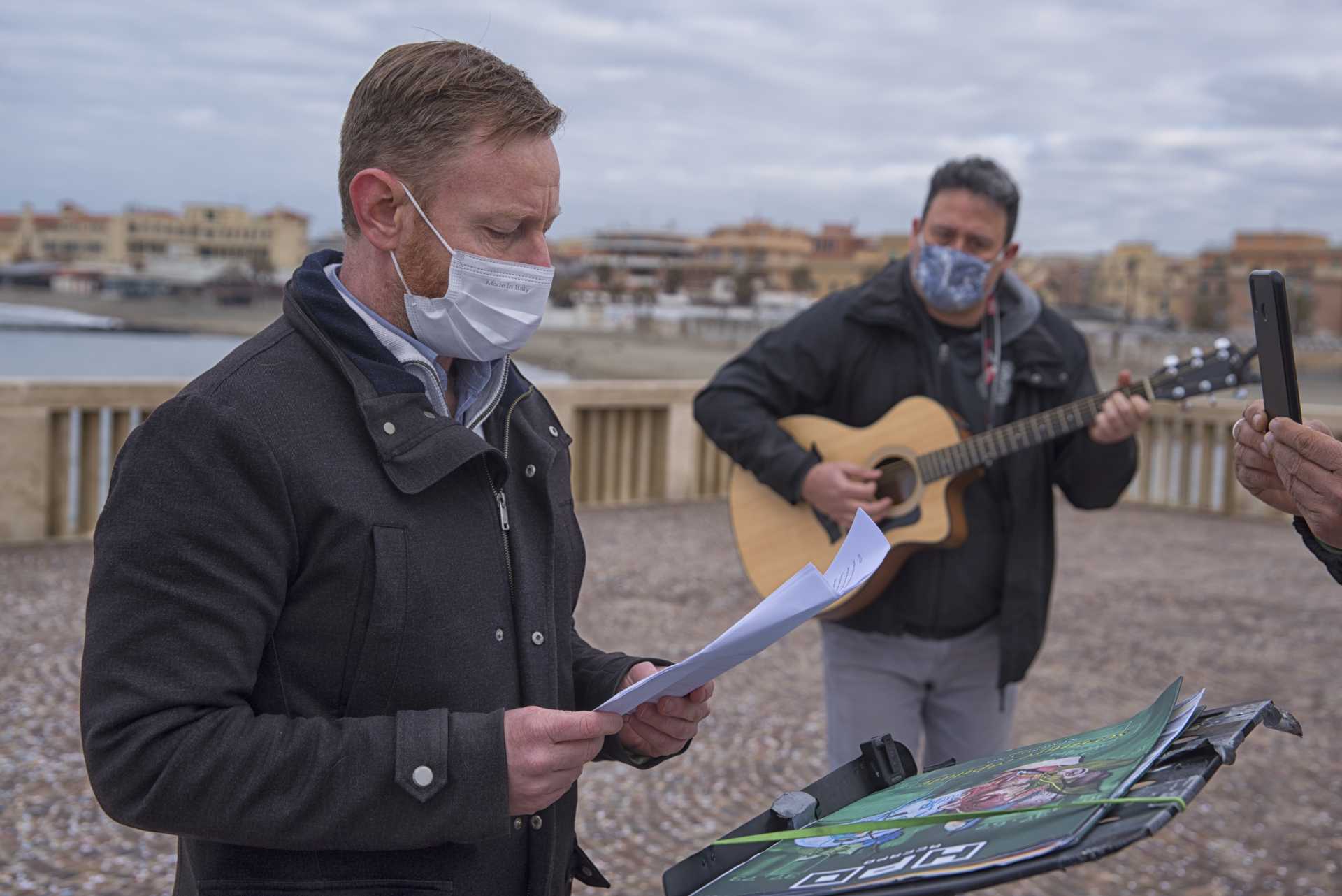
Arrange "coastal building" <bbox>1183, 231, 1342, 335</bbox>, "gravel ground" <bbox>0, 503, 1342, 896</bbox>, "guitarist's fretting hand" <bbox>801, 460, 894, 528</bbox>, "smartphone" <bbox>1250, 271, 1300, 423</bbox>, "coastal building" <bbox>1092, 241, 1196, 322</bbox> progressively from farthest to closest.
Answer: "coastal building" <bbox>1092, 241, 1196, 322</bbox> < "coastal building" <bbox>1183, 231, 1342, 335</bbox> < "gravel ground" <bbox>0, 503, 1342, 896</bbox> < "guitarist's fretting hand" <bbox>801, 460, 894, 528</bbox> < "smartphone" <bbox>1250, 271, 1300, 423</bbox>

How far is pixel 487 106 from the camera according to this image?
1875mm

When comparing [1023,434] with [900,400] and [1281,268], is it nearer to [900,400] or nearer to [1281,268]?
[900,400]

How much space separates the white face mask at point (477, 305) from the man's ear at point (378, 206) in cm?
2

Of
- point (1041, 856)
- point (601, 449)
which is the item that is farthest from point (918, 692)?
point (601, 449)

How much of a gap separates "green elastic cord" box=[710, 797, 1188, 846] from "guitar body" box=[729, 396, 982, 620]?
2066 mm

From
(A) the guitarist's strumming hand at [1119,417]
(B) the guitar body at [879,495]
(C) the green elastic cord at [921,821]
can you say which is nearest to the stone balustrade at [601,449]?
(B) the guitar body at [879,495]

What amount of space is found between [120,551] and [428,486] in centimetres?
43

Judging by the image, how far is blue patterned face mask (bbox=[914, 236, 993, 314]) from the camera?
3682mm

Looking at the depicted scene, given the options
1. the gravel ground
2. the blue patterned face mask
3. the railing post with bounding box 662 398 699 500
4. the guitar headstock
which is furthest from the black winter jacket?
the railing post with bounding box 662 398 699 500

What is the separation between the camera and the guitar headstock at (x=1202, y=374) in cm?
398

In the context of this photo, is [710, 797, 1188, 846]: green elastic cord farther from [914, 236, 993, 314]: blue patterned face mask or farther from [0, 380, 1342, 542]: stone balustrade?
[0, 380, 1342, 542]: stone balustrade

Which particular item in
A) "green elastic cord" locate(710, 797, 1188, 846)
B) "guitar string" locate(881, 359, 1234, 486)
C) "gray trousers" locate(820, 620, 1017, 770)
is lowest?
"gray trousers" locate(820, 620, 1017, 770)

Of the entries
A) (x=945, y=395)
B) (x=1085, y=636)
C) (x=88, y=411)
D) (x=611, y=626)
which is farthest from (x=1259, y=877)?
(x=88, y=411)

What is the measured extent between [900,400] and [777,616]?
2538 mm
